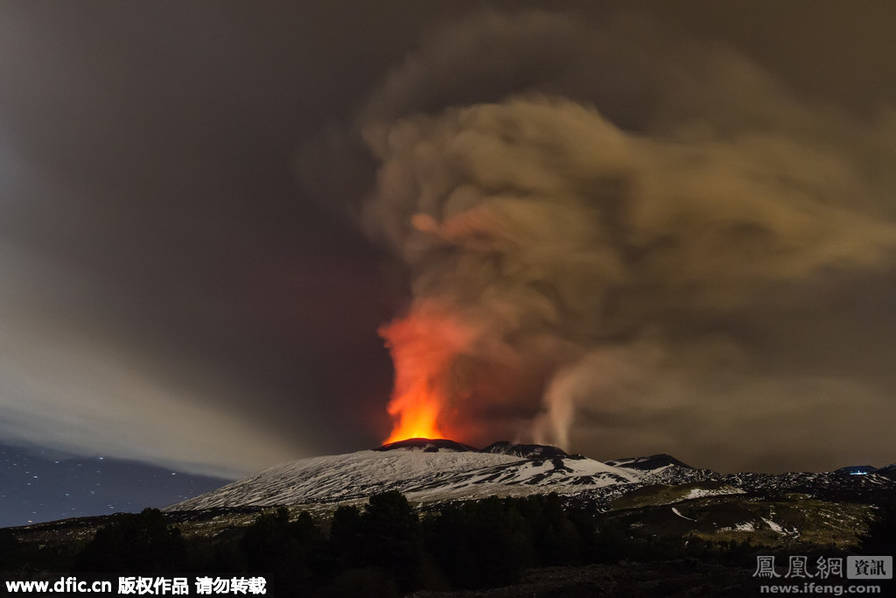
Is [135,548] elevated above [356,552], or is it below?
above

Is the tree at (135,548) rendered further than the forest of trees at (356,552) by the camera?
Yes

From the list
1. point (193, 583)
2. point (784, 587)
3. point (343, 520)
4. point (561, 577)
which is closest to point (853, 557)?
point (784, 587)

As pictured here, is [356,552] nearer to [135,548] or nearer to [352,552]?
[352,552]

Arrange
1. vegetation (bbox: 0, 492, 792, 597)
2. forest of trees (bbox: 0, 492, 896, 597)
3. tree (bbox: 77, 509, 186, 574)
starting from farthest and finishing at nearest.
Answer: vegetation (bbox: 0, 492, 792, 597), tree (bbox: 77, 509, 186, 574), forest of trees (bbox: 0, 492, 896, 597)

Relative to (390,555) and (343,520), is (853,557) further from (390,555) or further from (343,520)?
(343,520)

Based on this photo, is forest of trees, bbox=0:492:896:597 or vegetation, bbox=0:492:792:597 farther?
vegetation, bbox=0:492:792:597

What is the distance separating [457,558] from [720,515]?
129m

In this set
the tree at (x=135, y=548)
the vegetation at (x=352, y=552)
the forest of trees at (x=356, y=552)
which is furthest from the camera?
the vegetation at (x=352, y=552)

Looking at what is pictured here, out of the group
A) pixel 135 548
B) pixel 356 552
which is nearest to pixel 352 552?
pixel 356 552

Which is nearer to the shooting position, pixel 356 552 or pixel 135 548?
pixel 135 548

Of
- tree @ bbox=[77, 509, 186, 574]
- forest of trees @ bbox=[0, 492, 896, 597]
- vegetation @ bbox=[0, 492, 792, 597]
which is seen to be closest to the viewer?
forest of trees @ bbox=[0, 492, 896, 597]

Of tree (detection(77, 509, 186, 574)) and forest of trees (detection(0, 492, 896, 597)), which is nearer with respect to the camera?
forest of trees (detection(0, 492, 896, 597))

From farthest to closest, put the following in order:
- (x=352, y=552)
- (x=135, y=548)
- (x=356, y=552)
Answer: (x=352, y=552) → (x=356, y=552) → (x=135, y=548)

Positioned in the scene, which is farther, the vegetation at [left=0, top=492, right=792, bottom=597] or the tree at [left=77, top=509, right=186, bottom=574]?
the vegetation at [left=0, top=492, right=792, bottom=597]
